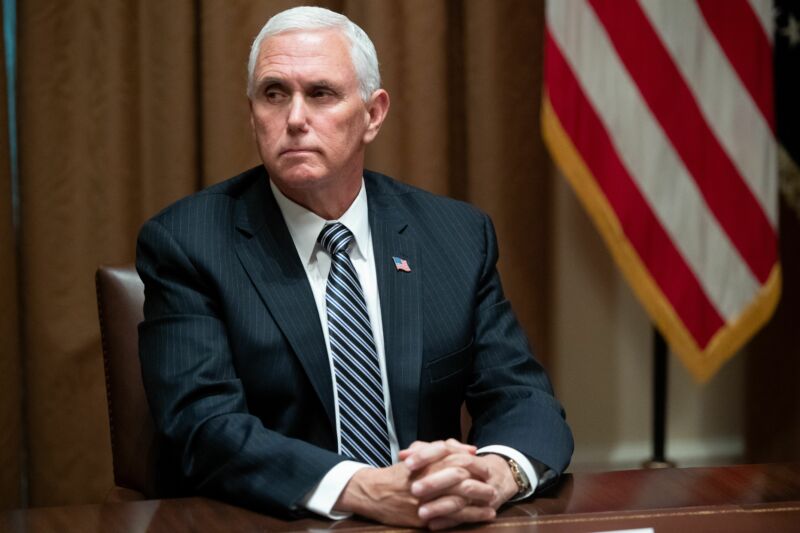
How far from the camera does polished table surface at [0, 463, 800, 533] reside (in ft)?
4.88

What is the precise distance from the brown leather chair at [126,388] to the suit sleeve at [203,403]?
127 mm

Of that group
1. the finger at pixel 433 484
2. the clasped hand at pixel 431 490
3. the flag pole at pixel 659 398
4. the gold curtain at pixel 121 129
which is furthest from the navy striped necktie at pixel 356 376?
the flag pole at pixel 659 398

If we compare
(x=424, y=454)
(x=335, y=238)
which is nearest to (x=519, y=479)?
(x=424, y=454)

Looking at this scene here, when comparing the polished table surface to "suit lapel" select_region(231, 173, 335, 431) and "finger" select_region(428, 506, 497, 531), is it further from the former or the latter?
"suit lapel" select_region(231, 173, 335, 431)

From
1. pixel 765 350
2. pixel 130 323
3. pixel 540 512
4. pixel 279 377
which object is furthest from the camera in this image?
pixel 765 350

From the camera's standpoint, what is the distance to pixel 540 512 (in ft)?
5.18

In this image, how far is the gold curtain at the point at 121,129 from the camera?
10.6 ft

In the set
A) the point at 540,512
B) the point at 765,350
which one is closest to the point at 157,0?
the point at 540,512

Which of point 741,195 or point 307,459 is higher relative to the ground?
point 741,195

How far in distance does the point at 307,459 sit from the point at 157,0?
2.07 meters

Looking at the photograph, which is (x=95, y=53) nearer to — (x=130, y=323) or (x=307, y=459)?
(x=130, y=323)

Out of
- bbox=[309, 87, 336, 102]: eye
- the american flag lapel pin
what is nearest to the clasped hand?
the american flag lapel pin

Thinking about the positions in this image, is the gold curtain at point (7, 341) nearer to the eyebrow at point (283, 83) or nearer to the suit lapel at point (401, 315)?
the eyebrow at point (283, 83)

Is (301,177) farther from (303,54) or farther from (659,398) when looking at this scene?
(659,398)
